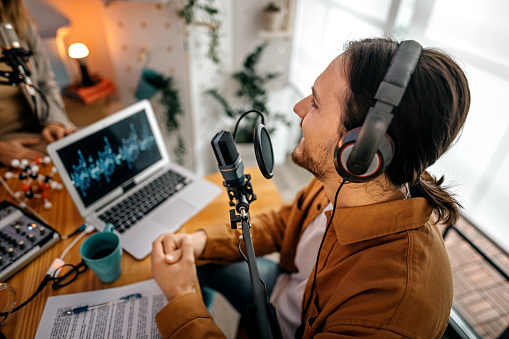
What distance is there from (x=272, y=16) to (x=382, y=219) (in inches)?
76.6

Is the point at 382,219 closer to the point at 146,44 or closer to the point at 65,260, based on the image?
the point at 65,260

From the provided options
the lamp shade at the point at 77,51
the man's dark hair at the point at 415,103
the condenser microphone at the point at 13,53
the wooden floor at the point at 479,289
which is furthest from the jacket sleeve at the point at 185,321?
the lamp shade at the point at 77,51

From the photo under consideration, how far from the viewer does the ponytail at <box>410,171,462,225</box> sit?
782mm

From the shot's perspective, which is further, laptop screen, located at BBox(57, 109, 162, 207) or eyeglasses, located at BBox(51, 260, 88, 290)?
laptop screen, located at BBox(57, 109, 162, 207)

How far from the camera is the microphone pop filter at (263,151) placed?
0.73m

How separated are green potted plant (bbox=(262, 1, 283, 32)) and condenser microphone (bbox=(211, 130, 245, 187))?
190 cm

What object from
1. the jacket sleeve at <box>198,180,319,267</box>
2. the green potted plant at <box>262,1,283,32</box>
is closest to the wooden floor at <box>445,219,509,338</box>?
the jacket sleeve at <box>198,180,319,267</box>

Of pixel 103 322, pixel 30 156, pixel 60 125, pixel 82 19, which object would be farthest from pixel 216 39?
pixel 103 322

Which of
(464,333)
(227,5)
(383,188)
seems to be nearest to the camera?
(383,188)

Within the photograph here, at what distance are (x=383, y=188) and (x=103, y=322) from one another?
799 millimetres

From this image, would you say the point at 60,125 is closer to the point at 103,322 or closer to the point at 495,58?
the point at 103,322

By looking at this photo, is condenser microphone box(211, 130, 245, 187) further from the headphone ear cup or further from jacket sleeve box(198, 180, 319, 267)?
jacket sleeve box(198, 180, 319, 267)

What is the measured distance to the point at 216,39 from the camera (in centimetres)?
225

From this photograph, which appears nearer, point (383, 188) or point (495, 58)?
point (383, 188)
